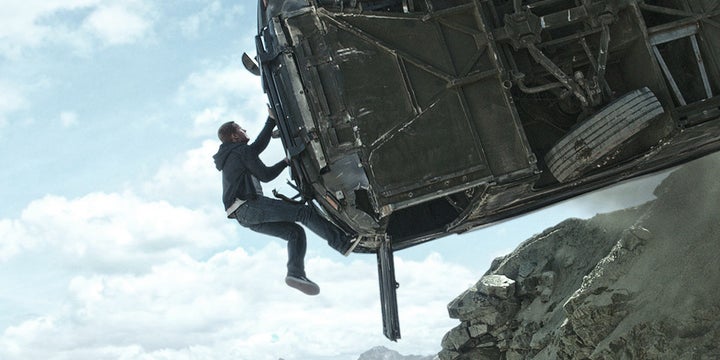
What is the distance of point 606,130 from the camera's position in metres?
7.06

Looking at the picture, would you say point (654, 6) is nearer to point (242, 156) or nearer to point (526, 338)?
point (242, 156)

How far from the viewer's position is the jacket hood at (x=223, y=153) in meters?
8.30

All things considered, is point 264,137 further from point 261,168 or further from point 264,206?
point 264,206

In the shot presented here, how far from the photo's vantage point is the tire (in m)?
7.00

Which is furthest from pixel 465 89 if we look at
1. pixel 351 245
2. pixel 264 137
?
pixel 264 137

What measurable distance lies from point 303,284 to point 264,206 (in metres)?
0.87

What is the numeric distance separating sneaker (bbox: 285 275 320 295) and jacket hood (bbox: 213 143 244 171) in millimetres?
1325

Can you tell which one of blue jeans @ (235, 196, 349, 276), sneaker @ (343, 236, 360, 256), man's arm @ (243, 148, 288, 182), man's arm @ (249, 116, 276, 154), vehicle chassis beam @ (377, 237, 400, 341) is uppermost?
man's arm @ (249, 116, 276, 154)

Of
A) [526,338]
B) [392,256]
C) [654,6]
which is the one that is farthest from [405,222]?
[526,338]

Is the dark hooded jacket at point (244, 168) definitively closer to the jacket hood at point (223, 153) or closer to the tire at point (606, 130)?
the jacket hood at point (223, 153)

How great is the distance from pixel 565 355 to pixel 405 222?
20.0 ft

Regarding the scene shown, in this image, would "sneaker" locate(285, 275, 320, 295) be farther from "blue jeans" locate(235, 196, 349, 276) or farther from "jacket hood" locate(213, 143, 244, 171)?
"jacket hood" locate(213, 143, 244, 171)

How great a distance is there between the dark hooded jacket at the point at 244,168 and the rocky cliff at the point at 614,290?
5650mm

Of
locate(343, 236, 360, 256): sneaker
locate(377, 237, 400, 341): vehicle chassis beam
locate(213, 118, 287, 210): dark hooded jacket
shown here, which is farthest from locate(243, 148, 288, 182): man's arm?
locate(377, 237, 400, 341): vehicle chassis beam
